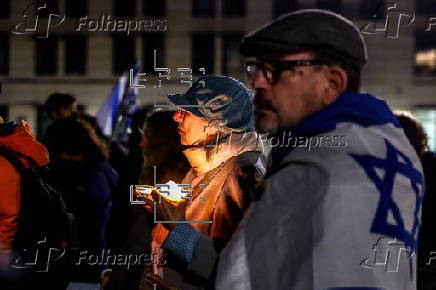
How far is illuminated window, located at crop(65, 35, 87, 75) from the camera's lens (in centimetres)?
3023

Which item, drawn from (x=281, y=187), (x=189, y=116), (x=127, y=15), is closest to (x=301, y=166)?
(x=281, y=187)

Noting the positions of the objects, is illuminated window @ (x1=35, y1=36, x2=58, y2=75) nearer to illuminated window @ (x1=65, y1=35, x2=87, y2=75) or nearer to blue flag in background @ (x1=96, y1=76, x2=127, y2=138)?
illuminated window @ (x1=65, y1=35, x2=87, y2=75)

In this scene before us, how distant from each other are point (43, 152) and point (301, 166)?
2275mm

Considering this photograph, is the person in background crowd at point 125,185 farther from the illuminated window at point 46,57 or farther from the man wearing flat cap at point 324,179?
the illuminated window at point 46,57

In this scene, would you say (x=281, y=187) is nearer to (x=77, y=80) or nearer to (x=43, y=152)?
(x=43, y=152)

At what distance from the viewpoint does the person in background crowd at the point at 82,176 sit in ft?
18.6

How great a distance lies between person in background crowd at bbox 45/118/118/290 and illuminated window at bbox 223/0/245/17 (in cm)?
2511

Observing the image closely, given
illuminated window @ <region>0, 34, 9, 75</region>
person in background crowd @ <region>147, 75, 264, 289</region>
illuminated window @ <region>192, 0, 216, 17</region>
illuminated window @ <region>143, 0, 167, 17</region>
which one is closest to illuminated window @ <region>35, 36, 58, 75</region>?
illuminated window @ <region>0, 34, 9, 75</region>

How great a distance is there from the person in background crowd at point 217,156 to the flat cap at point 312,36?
96 cm

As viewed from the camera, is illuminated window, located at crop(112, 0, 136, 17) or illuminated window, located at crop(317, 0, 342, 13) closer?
illuminated window, located at crop(317, 0, 342, 13)

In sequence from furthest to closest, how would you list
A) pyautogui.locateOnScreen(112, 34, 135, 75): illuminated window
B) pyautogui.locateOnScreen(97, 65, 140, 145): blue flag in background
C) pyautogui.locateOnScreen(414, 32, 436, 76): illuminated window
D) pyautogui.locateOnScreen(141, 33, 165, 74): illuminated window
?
pyautogui.locateOnScreen(112, 34, 135, 75): illuminated window
pyautogui.locateOnScreen(141, 33, 165, 74): illuminated window
pyautogui.locateOnScreen(414, 32, 436, 76): illuminated window
pyautogui.locateOnScreen(97, 65, 140, 145): blue flag in background

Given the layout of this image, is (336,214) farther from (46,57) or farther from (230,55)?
(46,57)

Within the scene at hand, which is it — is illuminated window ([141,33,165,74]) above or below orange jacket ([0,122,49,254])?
above

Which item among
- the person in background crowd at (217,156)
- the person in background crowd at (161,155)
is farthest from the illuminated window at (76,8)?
the person in background crowd at (217,156)
